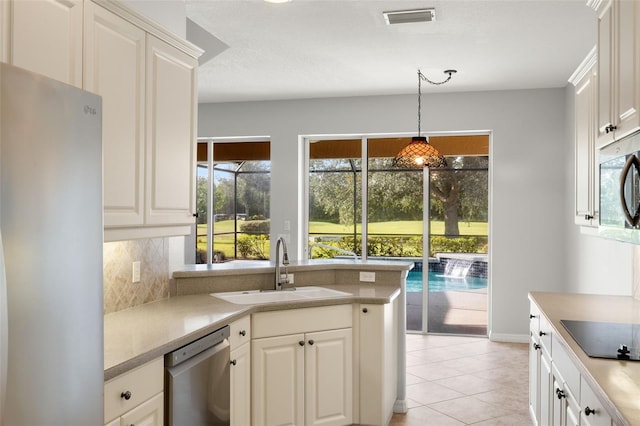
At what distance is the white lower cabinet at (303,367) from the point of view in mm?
2959

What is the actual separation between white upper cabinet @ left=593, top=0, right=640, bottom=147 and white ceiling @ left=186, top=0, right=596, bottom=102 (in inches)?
49.7

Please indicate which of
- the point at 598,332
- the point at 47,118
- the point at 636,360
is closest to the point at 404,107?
the point at 598,332

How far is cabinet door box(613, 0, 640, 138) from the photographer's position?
1.88 metres

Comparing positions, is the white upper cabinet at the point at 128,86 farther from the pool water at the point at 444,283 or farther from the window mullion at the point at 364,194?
the pool water at the point at 444,283

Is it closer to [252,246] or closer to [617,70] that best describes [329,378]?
[617,70]

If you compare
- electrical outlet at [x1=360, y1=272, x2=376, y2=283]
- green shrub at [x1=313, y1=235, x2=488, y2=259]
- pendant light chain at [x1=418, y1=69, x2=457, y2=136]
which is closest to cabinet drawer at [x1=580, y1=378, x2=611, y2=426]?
electrical outlet at [x1=360, y1=272, x2=376, y2=283]

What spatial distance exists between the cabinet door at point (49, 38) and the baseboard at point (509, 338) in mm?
5218

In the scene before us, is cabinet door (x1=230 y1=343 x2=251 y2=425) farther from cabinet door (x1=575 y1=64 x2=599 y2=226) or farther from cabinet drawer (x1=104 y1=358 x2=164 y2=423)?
cabinet door (x1=575 y1=64 x2=599 y2=226)

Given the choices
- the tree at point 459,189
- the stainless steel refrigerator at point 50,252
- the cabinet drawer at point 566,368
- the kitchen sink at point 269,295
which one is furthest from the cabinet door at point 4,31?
the tree at point 459,189

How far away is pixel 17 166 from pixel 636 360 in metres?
1.98

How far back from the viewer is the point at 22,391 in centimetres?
129

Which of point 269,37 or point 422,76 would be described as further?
point 422,76

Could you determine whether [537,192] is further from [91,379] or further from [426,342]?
[91,379]

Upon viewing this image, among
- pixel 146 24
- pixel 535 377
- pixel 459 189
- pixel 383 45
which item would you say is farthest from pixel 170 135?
pixel 459 189
